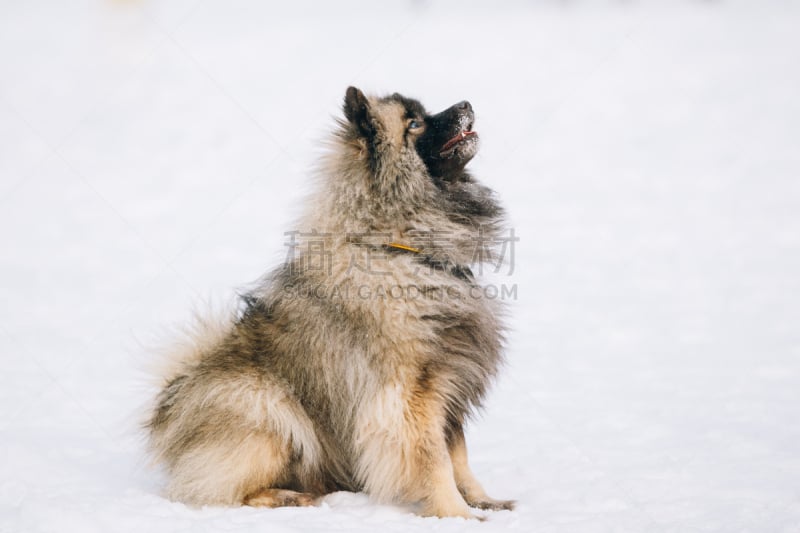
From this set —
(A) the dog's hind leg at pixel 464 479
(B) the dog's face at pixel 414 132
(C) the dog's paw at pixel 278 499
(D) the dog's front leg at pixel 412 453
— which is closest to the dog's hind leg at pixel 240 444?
(C) the dog's paw at pixel 278 499

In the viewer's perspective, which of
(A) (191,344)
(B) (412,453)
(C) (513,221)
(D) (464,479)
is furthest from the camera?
(C) (513,221)

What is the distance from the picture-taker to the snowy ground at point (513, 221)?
3736mm

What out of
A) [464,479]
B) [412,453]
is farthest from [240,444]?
[464,479]

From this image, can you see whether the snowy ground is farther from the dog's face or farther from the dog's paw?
the dog's face

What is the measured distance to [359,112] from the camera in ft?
11.5

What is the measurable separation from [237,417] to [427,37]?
43.2ft

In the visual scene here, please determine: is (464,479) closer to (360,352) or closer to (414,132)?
(360,352)

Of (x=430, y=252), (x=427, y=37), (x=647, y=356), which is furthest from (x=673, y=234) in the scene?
(x=427, y=37)

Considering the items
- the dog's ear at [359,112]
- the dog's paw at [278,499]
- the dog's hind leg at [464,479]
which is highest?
the dog's ear at [359,112]

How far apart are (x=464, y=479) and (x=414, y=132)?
1.58 m

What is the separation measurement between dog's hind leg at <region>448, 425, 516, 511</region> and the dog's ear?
1391mm

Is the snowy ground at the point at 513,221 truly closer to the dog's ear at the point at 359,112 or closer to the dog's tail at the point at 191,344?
the dog's tail at the point at 191,344

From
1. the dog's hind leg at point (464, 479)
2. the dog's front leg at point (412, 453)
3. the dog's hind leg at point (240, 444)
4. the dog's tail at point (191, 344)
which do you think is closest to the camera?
the dog's front leg at point (412, 453)

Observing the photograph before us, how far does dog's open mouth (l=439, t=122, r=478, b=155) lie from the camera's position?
11.5ft
